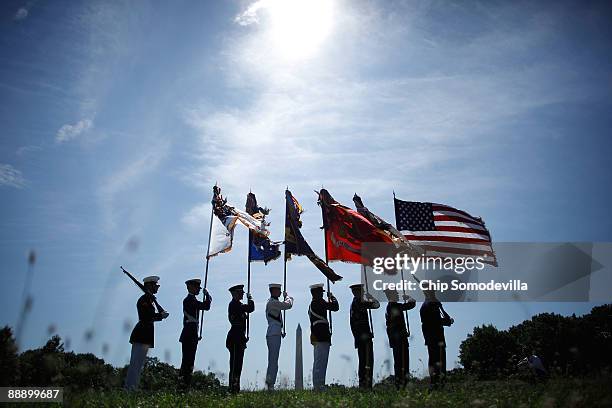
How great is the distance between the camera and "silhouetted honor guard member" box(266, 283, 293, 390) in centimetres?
1239

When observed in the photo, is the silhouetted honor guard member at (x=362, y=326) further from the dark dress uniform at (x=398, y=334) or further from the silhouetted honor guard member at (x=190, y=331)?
the silhouetted honor guard member at (x=190, y=331)

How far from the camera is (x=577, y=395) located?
237 inches

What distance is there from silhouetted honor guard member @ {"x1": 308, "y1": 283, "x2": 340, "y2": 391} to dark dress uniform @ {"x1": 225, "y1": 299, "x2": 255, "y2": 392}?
5.15 ft

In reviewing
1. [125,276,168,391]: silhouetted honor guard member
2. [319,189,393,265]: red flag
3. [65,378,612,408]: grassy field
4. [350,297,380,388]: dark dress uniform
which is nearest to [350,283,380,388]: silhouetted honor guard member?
[350,297,380,388]: dark dress uniform

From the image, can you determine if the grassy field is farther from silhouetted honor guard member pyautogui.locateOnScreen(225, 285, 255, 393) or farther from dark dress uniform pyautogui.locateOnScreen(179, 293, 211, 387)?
silhouetted honor guard member pyautogui.locateOnScreen(225, 285, 255, 393)

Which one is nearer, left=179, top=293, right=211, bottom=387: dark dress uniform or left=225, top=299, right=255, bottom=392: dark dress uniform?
left=179, top=293, right=211, bottom=387: dark dress uniform

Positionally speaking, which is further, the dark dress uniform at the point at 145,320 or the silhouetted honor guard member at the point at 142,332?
the dark dress uniform at the point at 145,320

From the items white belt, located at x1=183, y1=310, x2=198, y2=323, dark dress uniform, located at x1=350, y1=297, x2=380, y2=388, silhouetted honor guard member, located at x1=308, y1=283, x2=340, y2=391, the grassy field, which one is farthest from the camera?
silhouetted honor guard member, located at x1=308, y1=283, x2=340, y2=391

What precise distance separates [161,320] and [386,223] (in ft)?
21.2

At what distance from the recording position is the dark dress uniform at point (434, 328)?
1102 cm


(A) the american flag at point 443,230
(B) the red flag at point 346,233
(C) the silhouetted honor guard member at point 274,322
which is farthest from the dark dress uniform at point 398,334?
(C) the silhouetted honor guard member at point 274,322

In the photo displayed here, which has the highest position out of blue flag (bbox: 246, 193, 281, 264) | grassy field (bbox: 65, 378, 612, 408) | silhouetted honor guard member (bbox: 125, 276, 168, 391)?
blue flag (bbox: 246, 193, 281, 264)

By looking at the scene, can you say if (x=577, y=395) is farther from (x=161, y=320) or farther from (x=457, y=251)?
(x=161, y=320)

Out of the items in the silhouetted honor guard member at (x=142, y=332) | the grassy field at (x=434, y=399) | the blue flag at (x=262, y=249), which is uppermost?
the blue flag at (x=262, y=249)
